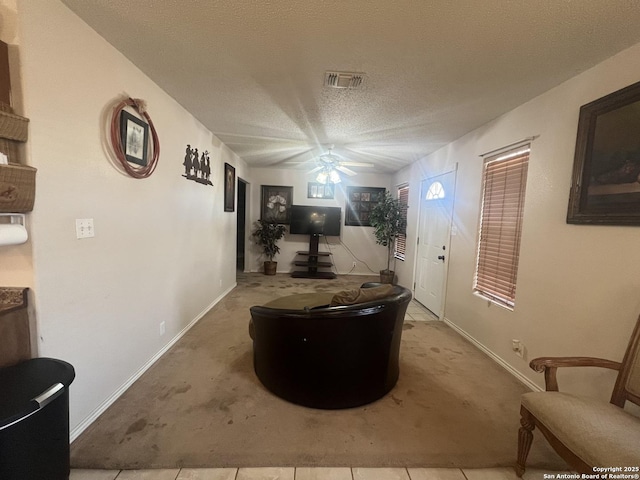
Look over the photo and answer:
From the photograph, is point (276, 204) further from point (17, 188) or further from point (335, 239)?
point (17, 188)

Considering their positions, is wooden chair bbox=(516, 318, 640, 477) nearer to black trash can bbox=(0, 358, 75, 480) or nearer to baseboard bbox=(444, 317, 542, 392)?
baseboard bbox=(444, 317, 542, 392)

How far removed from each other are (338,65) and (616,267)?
2214 millimetres

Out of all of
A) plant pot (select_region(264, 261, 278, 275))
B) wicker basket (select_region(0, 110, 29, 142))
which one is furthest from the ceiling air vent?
plant pot (select_region(264, 261, 278, 275))

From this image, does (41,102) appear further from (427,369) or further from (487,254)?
(487,254)

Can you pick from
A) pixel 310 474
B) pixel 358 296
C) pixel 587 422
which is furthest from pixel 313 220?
pixel 587 422

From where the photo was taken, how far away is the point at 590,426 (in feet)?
3.73

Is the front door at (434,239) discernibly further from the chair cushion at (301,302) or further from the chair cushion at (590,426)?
the chair cushion at (590,426)

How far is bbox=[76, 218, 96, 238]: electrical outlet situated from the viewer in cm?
156

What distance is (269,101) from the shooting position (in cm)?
249

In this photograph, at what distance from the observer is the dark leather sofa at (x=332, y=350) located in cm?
173

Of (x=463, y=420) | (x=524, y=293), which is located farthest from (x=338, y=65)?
(x=463, y=420)

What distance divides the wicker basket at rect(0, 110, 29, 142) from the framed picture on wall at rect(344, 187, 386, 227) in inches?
209

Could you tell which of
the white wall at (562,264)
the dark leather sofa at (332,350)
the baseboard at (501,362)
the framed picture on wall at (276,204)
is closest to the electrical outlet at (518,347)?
the white wall at (562,264)

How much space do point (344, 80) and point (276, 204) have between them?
416cm
